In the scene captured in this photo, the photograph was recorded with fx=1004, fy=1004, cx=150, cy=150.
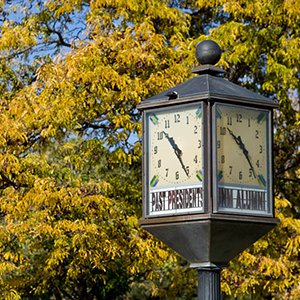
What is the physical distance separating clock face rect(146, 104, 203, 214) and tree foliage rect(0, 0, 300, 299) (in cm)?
659

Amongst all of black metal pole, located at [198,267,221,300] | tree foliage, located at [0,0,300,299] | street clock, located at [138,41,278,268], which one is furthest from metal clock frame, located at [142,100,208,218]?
tree foliage, located at [0,0,300,299]

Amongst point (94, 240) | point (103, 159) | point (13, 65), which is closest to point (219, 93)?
point (94, 240)

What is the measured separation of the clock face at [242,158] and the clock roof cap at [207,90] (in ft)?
0.16

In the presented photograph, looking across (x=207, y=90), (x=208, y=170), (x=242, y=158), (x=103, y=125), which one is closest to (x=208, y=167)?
(x=208, y=170)

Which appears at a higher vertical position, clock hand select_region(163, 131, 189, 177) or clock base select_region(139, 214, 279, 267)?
clock hand select_region(163, 131, 189, 177)

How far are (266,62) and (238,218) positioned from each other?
369 inches

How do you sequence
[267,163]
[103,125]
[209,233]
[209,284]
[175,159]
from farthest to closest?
[103,125], [267,163], [175,159], [209,284], [209,233]

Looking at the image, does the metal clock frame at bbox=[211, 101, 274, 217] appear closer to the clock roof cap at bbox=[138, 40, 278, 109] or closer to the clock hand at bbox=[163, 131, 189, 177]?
the clock roof cap at bbox=[138, 40, 278, 109]

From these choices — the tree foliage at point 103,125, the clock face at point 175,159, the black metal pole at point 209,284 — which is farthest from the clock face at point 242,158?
the tree foliage at point 103,125

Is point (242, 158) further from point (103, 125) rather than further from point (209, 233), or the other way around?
point (103, 125)

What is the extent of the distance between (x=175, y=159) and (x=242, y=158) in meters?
0.32

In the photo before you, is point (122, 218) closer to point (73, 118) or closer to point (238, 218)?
point (73, 118)

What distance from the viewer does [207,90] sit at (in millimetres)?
4672

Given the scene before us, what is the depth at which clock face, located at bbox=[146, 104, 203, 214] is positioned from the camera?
465cm
